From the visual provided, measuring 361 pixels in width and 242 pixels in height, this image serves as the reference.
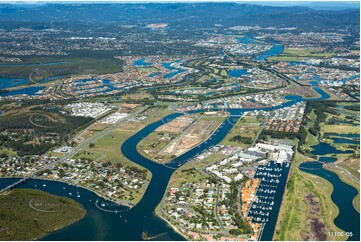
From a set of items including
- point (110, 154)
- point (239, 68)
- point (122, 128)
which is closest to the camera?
point (110, 154)

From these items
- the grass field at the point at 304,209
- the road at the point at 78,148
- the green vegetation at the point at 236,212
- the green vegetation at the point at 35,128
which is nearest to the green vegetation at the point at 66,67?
the green vegetation at the point at 35,128

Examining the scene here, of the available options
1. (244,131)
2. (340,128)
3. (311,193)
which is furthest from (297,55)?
(311,193)

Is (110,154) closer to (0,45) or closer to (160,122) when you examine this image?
(160,122)

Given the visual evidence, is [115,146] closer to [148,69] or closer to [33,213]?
[33,213]

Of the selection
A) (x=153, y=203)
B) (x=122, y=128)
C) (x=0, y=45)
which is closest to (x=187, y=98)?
(x=122, y=128)

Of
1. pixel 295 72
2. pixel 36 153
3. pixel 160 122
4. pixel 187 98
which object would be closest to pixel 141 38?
pixel 295 72

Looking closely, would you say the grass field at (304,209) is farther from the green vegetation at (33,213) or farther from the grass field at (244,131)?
the green vegetation at (33,213)

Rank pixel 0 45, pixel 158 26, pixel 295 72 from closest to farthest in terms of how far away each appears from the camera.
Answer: pixel 295 72, pixel 0 45, pixel 158 26

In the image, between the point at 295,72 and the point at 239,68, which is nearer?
the point at 295,72
